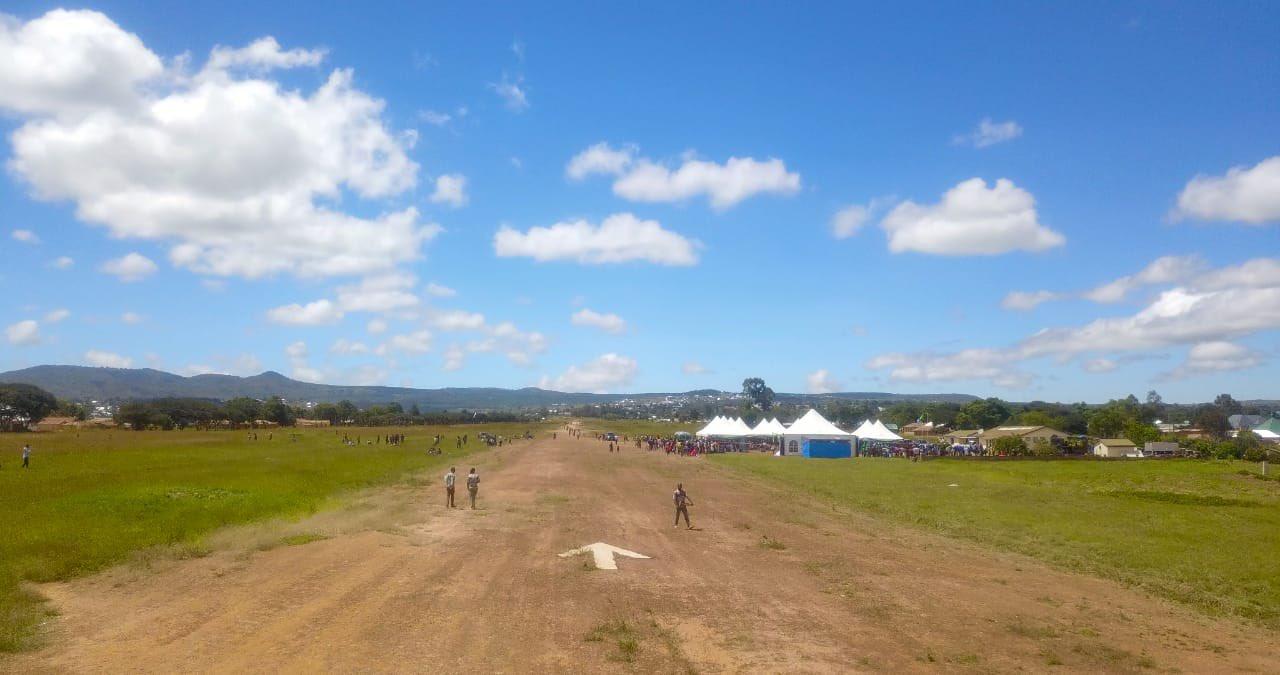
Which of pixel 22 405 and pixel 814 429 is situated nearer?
pixel 814 429

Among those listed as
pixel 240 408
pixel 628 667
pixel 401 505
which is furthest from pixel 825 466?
pixel 240 408

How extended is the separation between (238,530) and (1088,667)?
24984mm

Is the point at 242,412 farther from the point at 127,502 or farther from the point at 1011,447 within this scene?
the point at 127,502

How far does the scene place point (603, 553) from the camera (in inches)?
888

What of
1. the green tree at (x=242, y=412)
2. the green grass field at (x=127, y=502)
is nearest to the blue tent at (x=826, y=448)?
the green grass field at (x=127, y=502)

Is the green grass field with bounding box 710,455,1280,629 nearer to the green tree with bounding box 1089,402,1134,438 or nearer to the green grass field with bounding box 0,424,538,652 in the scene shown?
the green grass field with bounding box 0,424,538,652

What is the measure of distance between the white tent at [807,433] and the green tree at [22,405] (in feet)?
415

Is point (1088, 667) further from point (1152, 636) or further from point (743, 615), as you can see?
point (743, 615)

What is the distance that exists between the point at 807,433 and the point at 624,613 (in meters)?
62.8

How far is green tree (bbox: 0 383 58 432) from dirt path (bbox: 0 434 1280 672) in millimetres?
144134

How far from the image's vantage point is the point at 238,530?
26.7m

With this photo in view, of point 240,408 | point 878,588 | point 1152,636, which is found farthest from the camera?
point 240,408

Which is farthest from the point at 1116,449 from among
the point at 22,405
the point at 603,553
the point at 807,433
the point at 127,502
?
the point at 22,405

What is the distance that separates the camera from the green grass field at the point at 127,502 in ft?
63.8
